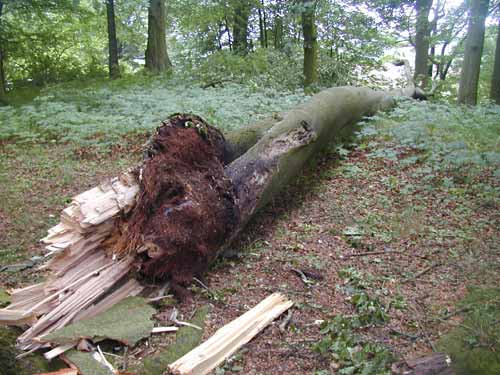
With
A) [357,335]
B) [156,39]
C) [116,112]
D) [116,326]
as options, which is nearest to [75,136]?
[116,112]

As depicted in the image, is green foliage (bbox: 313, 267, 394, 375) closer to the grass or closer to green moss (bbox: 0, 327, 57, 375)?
green moss (bbox: 0, 327, 57, 375)

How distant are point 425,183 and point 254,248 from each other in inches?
103

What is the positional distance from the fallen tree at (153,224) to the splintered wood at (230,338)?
2.10 feet

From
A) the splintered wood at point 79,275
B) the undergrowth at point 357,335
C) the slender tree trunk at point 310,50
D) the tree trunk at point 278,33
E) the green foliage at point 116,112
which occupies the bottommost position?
the undergrowth at point 357,335

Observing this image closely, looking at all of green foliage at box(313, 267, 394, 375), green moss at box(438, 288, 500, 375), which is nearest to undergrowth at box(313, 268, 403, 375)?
green foliage at box(313, 267, 394, 375)

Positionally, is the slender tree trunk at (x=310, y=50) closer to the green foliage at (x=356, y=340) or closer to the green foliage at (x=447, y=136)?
the green foliage at (x=447, y=136)

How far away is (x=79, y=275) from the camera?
10.1 feet

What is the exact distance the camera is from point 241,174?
13.5 feet

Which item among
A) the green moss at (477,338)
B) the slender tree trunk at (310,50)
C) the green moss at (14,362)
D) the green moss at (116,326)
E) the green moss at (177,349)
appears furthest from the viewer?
the slender tree trunk at (310,50)

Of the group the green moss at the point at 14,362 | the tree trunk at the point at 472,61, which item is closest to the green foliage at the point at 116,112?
the tree trunk at the point at 472,61

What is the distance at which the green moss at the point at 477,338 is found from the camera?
219cm

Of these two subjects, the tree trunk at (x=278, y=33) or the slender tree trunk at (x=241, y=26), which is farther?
the tree trunk at (x=278, y=33)

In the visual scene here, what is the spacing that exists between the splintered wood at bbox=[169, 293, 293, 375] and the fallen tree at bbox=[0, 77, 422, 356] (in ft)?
2.10

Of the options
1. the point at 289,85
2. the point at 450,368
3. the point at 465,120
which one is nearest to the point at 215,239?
the point at 450,368
